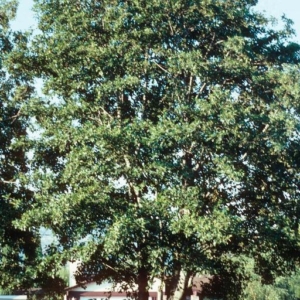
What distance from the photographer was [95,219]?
16.8 meters

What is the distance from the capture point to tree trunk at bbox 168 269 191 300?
62.6 ft

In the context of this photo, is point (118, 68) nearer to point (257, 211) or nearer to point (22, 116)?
point (22, 116)

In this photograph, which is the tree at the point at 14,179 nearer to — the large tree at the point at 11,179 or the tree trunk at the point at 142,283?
the large tree at the point at 11,179

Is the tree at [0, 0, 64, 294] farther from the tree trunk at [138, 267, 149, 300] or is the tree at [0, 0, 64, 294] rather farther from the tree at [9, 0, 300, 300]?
the tree trunk at [138, 267, 149, 300]

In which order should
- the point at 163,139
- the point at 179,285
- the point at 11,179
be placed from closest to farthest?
the point at 163,139 → the point at 179,285 → the point at 11,179

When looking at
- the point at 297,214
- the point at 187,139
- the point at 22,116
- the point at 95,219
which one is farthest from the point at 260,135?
the point at 22,116

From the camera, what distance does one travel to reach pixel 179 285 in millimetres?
19297

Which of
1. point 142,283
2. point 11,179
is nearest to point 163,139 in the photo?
point 142,283

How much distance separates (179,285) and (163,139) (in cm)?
710

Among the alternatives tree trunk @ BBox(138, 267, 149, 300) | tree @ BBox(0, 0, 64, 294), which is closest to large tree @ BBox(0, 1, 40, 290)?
tree @ BBox(0, 0, 64, 294)

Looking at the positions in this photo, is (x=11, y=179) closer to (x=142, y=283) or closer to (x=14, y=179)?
(x=14, y=179)

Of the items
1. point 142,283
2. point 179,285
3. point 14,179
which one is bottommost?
point 179,285

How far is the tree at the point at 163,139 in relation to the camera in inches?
655

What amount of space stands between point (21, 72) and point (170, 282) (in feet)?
41.6
